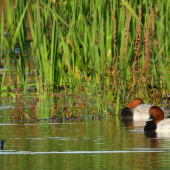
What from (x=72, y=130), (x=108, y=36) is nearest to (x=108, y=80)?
(x=108, y=36)

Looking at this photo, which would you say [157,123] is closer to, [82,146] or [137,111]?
[137,111]

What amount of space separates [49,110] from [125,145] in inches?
141

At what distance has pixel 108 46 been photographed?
428 inches

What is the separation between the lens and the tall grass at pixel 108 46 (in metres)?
9.55

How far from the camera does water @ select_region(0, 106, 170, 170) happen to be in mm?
5906

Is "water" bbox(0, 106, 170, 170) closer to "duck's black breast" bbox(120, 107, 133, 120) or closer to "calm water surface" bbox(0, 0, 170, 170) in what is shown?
"calm water surface" bbox(0, 0, 170, 170)

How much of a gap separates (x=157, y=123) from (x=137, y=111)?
1.19m

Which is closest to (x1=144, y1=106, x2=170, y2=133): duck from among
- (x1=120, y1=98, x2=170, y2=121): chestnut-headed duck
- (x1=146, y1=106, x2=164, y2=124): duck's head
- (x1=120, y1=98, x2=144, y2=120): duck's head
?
(x1=146, y1=106, x2=164, y2=124): duck's head

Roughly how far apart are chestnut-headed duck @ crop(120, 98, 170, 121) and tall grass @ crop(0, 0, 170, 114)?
177 mm

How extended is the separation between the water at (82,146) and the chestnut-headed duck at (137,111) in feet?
0.66

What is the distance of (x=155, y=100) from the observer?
34.0 ft

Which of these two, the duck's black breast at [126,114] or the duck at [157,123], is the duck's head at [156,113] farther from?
the duck's black breast at [126,114]

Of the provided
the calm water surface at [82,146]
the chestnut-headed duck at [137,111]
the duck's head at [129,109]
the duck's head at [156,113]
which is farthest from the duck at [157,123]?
the duck's head at [129,109]

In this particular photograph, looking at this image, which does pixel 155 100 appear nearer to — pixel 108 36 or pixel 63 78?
pixel 108 36
